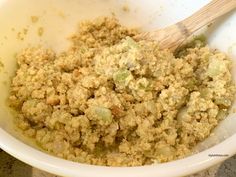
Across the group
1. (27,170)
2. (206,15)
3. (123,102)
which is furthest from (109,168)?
(206,15)

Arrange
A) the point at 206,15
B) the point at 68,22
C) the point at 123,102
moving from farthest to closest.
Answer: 1. the point at 68,22
2. the point at 206,15
3. the point at 123,102

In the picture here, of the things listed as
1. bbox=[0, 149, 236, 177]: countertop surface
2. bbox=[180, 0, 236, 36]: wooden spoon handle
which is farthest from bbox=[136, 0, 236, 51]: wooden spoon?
bbox=[0, 149, 236, 177]: countertop surface

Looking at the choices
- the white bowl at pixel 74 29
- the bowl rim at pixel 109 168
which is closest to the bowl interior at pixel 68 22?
the white bowl at pixel 74 29

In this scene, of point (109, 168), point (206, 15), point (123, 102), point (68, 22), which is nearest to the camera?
point (109, 168)

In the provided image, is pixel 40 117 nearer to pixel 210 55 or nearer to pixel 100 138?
pixel 100 138

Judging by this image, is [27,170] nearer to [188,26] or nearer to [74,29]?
[74,29]

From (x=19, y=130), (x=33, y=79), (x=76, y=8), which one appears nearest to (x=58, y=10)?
(x=76, y=8)

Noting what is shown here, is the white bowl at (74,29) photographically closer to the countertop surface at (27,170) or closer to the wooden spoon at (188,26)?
the wooden spoon at (188,26)
